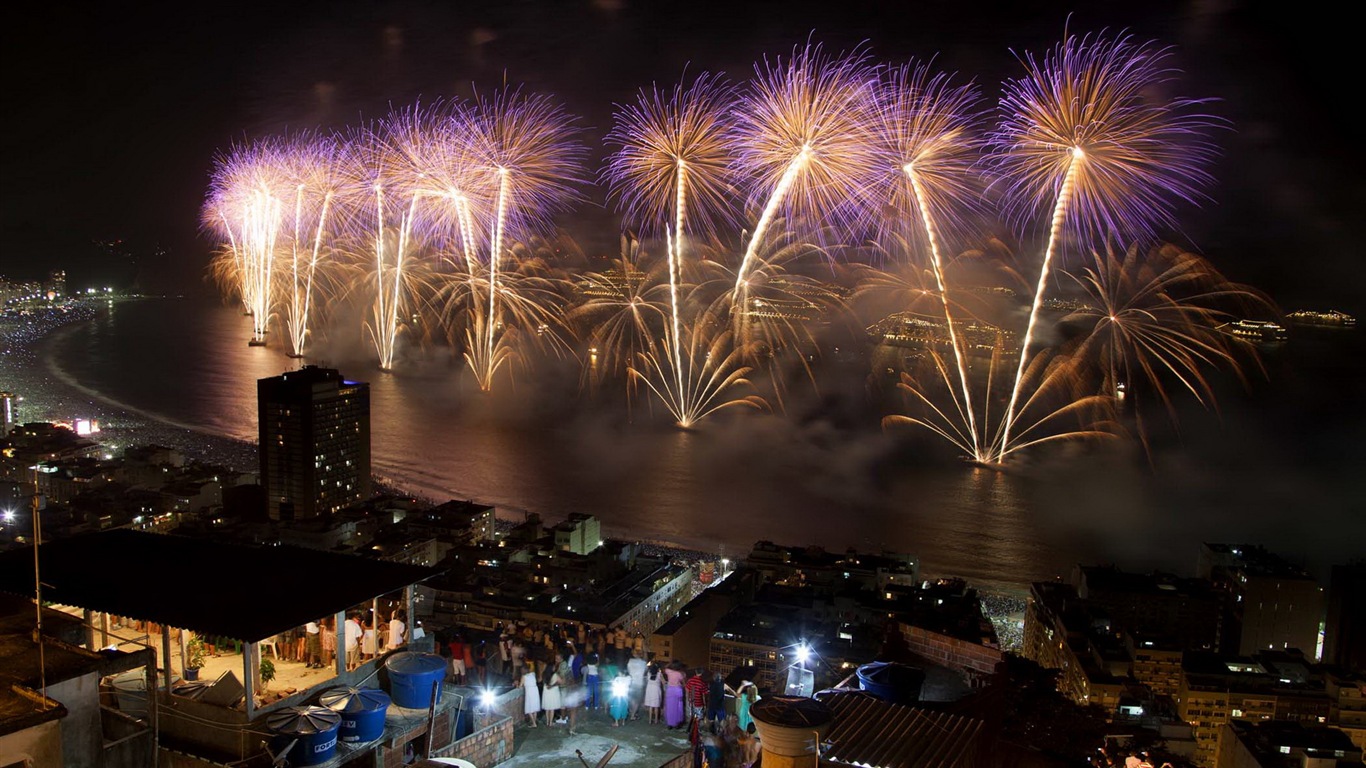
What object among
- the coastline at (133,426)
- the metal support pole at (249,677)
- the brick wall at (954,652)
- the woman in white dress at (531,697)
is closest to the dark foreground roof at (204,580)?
the metal support pole at (249,677)

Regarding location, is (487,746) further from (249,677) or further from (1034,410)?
(1034,410)

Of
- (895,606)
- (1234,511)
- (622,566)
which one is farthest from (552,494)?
(1234,511)

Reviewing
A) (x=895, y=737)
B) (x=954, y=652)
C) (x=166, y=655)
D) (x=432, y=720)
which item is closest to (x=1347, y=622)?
(x=954, y=652)

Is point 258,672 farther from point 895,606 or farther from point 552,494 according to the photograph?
point 552,494

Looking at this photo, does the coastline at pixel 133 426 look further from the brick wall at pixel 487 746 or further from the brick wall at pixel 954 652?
the brick wall at pixel 487 746

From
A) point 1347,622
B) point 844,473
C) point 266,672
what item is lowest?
point 1347,622

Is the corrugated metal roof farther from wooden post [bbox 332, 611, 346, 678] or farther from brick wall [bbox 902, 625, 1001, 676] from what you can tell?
wooden post [bbox 332, 611, 346, 678]

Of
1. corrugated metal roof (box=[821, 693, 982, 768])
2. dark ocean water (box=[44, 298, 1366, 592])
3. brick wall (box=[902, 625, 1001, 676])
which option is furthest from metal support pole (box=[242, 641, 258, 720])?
dark ocean water (box=[44, 298, 1366, 592])
